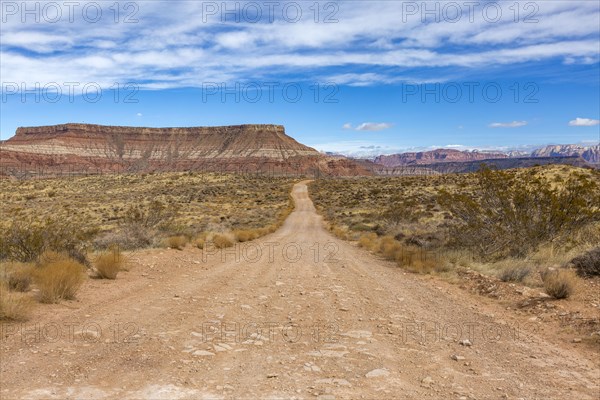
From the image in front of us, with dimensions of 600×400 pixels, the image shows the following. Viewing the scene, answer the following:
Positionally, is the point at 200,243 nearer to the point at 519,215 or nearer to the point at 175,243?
the point at 175,243

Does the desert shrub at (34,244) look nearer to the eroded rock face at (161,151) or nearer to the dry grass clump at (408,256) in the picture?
the dry grass clump at (408,256)

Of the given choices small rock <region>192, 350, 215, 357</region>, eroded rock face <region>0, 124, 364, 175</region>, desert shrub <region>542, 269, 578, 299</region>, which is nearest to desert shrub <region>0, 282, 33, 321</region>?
small rock <region>192, 350, 215, 357</region>

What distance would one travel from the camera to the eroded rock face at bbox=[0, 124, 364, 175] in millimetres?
163625

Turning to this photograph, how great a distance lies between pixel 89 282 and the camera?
31.8 ft

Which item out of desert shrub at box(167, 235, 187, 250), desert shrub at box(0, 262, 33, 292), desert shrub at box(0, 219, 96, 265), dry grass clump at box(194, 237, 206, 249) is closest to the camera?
desert shrub at box(0, 262, 33, 292)

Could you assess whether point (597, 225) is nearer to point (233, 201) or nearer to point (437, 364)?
point (437, 364)

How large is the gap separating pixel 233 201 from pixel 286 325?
4574cm

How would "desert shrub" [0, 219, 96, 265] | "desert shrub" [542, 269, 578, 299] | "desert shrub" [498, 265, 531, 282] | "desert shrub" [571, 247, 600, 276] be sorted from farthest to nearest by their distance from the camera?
"desert shrub" [0, 219, 96, 265], "desert shrub" [498, 265, 531, 282], "desert shrub" [571, 247, 600, 276], "desert shrub" [542, 269, 578, 299]

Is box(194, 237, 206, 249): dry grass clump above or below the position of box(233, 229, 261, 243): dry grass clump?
above

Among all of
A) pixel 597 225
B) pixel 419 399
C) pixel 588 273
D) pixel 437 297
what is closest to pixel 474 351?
pixel 419 399

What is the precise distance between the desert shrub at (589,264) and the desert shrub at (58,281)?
11204 millimetres

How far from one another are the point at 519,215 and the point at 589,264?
3645mm

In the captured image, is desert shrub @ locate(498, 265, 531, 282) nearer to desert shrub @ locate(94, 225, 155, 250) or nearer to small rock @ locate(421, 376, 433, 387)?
small rock @ locate(421, 376, 433, 387)

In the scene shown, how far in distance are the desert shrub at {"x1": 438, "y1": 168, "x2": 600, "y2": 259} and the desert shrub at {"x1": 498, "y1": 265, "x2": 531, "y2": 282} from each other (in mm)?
2617
